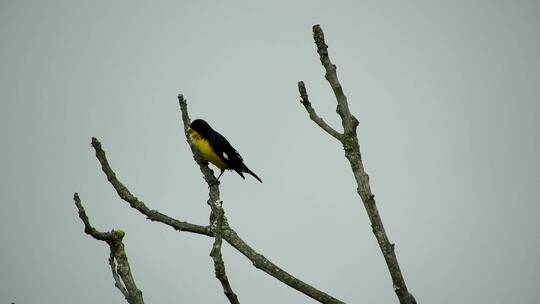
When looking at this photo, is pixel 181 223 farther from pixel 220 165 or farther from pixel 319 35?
pixel 220 165

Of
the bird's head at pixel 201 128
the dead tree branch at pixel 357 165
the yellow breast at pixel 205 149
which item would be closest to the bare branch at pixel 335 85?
the dead tree branch at pixel 357 165

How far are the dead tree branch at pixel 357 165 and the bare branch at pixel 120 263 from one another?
65.2 inches

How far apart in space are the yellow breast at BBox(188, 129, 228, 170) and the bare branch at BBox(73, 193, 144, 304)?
23.1ft

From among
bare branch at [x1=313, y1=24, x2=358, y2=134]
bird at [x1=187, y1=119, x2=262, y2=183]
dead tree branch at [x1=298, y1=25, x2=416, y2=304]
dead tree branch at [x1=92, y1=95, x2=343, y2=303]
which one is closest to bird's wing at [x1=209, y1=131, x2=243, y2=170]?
bird at [x1=187, y1=119, x2=262, y2=183]

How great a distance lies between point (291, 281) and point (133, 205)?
209 cm

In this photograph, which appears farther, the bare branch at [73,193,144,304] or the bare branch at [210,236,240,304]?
the bare branch at [73,193,144,304]

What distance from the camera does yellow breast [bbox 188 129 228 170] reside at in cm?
1065

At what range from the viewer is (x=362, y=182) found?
3682 millimetres

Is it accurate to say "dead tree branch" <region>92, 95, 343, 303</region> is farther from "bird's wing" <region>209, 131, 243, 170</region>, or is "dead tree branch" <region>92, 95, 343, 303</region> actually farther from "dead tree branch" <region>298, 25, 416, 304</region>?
"bird's wing" <region>209, 131, 243, 170</region>

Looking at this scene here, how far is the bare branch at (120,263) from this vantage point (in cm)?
303

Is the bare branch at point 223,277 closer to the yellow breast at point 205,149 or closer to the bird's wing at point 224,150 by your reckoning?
the yellow breast at point 205,149

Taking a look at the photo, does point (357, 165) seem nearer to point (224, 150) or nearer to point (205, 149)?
point (205, 149)

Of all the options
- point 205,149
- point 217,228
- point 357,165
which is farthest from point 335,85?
point 205,149

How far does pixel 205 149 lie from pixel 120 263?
24.9 ft
